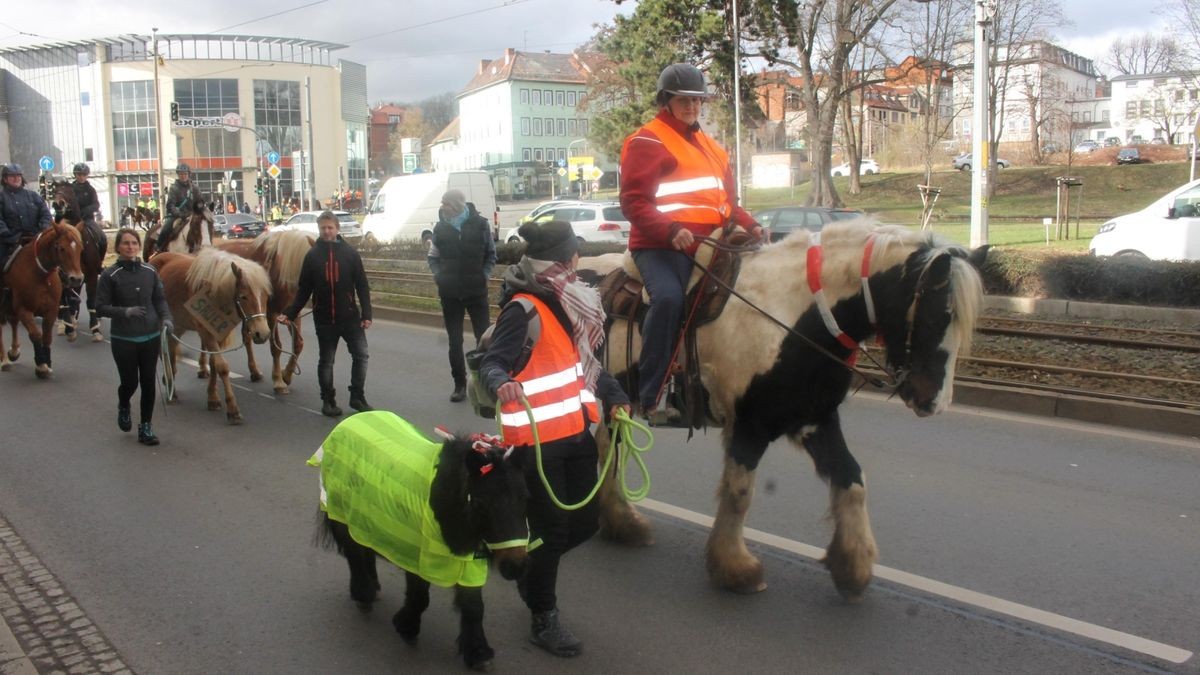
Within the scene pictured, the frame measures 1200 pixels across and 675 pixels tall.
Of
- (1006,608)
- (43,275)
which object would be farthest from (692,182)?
(43,275)

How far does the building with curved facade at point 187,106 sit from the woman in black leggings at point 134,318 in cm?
7112

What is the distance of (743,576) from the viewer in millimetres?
5094

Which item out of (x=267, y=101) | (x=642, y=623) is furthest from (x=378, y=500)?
(x=267, y=101)

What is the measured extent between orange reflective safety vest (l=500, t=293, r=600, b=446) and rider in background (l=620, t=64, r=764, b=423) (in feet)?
3.27

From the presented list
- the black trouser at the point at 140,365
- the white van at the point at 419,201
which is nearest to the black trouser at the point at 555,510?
the black trouser at the point at 140,365

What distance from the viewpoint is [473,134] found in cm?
11556

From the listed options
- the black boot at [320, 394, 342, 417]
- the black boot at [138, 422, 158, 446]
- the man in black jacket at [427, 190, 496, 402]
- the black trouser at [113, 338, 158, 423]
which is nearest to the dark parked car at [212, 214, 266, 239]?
the man in black jacket at [427, 190, 496, 402]

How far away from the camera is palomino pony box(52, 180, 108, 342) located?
1466 cm

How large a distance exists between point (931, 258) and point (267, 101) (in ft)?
272

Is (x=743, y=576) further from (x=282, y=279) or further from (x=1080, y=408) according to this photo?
(x=282, y=279)

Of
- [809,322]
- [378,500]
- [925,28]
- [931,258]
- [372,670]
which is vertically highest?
[925,28]

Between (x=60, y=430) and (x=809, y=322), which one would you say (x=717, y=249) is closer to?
(x=809, y=322)

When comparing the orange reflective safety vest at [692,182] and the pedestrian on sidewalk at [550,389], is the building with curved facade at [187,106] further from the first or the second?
the pedestrian on sidewalk at [550,389]

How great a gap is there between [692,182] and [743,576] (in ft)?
6.99
